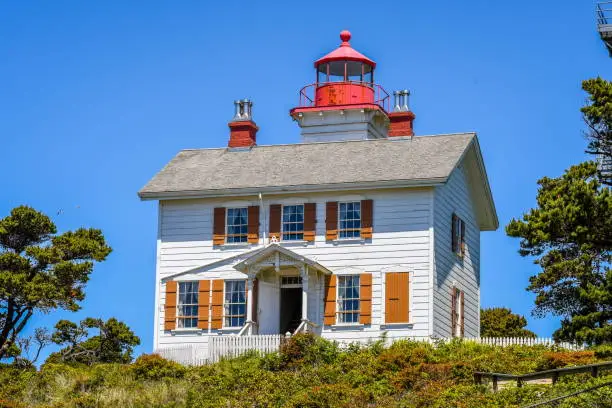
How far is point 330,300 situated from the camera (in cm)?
3675

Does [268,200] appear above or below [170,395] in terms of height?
above

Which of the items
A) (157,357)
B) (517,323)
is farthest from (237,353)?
(517,323)

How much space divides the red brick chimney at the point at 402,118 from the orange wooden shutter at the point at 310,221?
407 cm

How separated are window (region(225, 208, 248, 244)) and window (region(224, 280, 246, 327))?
127 centimetres

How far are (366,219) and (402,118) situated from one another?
4.42m

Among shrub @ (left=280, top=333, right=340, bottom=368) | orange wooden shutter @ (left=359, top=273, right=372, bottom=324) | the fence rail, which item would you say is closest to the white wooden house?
orange wooden shutter @ (left=359, top=273, right=372, bottom=324)

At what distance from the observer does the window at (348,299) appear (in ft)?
120

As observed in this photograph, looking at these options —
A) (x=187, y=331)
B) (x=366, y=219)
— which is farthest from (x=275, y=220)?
(x=187, y=331)

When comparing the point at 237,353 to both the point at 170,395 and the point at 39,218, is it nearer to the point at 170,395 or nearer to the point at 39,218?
the point at 170,395

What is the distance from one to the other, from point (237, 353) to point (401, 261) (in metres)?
5.10

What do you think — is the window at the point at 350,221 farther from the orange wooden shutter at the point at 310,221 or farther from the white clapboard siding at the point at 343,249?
the orange wooden shutter at the point at 310,221

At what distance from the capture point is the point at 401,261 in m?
36.3

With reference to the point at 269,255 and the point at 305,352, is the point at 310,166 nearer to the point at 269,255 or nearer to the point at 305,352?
the point at 269,255

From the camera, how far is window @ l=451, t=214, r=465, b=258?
38.6 metres
